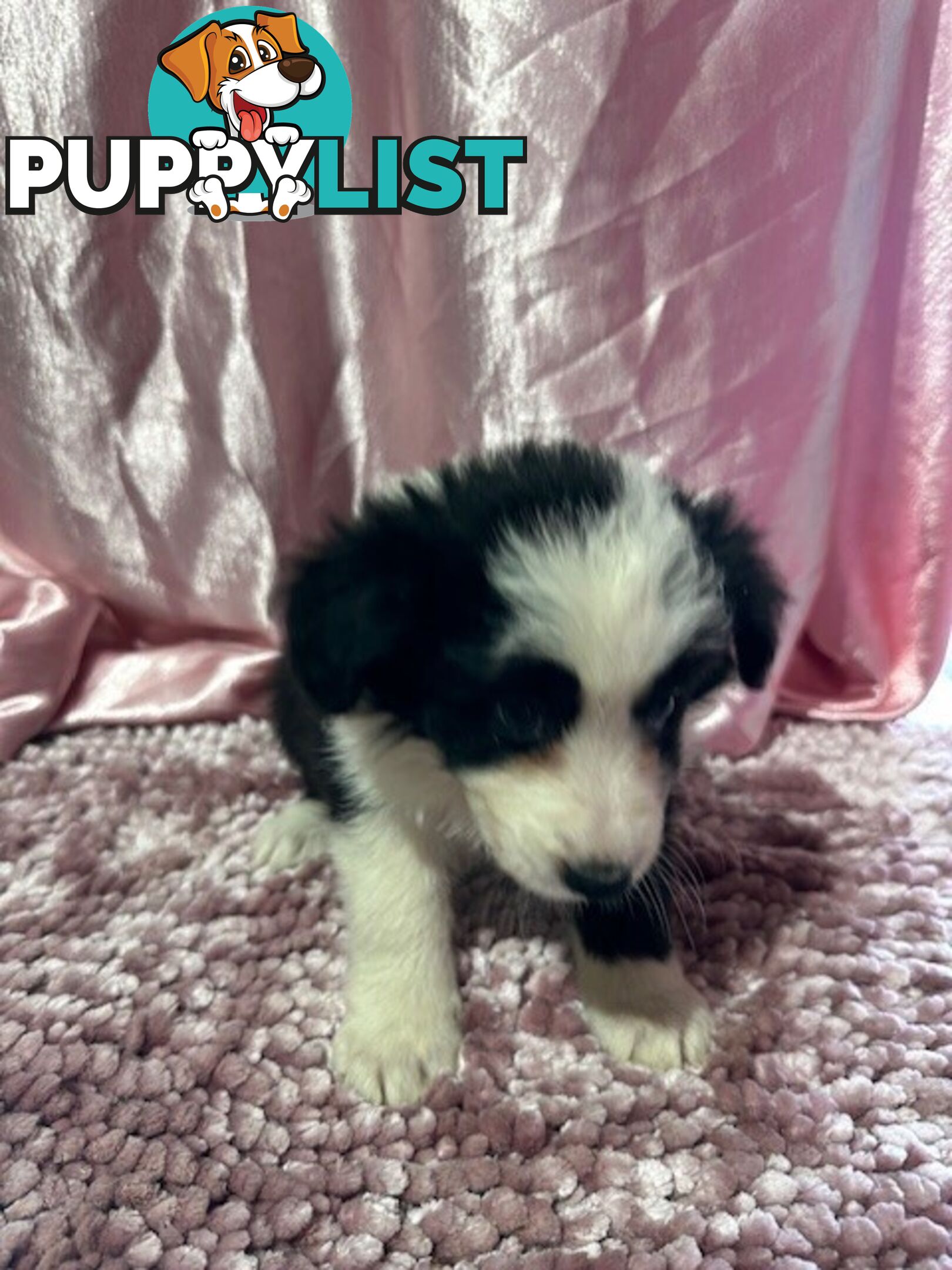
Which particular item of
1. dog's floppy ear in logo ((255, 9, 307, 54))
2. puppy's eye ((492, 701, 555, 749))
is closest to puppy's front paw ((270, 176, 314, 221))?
dog's floppy ear in logo ((255, 9, 307, 54))

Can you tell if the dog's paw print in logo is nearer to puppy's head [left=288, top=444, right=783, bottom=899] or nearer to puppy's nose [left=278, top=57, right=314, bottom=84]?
puppy's nose [left=278, top=57, right=314, bottom=84]

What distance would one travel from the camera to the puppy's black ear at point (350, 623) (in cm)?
131

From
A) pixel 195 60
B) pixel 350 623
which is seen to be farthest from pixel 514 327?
pixel 350 623

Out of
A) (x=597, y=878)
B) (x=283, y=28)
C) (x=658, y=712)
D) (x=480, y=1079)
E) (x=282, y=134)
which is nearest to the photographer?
(x=597, y=878)

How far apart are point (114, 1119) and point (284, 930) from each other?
42 cm

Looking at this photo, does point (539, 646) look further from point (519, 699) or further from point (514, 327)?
point (514, 327)

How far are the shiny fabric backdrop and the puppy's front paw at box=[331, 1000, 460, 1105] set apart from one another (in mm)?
977

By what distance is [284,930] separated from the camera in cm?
180

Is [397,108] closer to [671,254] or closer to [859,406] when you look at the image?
[671,254]

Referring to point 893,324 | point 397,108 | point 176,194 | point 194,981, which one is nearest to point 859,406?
point 893,324

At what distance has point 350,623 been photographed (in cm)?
131

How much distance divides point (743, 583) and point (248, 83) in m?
1.26

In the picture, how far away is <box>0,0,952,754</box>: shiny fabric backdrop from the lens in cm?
192

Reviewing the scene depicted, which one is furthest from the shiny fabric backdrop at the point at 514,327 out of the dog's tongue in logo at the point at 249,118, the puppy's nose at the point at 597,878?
the puppy's nose at the point at 597,878
